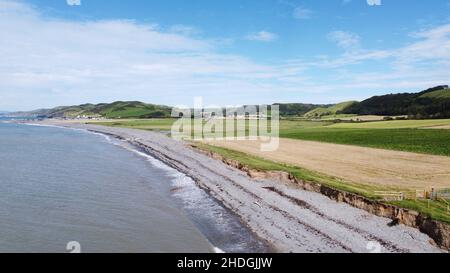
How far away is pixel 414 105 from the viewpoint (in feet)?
494

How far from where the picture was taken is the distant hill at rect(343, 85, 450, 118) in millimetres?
120100

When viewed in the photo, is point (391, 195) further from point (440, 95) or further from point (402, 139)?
point (440, 95)

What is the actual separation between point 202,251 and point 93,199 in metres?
14.8

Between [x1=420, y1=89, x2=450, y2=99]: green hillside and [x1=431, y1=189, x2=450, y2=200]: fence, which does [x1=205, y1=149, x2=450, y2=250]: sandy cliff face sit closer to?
[x1=431, y1=189, x2=450, y2=200]: fence

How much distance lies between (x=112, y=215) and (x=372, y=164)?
3094 centimetres

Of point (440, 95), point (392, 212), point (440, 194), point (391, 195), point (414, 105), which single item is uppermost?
point (440, 95)

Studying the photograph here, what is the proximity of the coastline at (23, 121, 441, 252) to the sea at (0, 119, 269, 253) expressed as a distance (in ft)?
4.31

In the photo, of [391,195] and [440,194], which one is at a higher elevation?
[440,194]

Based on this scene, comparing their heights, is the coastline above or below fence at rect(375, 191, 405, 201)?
below

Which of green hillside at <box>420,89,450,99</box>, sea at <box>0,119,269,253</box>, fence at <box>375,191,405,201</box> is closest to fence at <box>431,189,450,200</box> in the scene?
fence at <box>375,191,405,201</box>

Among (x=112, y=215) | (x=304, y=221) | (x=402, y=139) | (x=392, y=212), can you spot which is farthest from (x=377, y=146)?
(x=112, y=215)

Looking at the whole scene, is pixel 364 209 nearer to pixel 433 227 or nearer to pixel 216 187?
pixel 433 227

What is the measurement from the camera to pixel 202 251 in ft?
69.6
